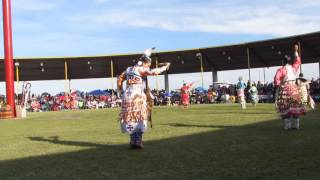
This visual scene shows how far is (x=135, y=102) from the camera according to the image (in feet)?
33.9

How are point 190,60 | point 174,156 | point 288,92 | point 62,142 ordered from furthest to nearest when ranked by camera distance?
point 190,60
point 288,92
point 62,142
point 174,156

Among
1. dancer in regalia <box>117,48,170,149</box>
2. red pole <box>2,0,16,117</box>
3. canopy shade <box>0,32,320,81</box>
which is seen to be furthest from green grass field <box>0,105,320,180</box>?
canopy shade <box>0,32,320,81</box>

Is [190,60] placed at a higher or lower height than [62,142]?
higher

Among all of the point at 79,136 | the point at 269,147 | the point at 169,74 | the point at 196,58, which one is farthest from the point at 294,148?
the point at 169,74

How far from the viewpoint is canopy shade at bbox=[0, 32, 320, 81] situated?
4138 cm

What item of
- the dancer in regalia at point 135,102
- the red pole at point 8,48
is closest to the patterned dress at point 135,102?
the dancer in regalia at point 135,102

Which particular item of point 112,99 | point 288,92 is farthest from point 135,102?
point 112,99

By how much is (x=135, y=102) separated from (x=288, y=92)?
4.41 metres

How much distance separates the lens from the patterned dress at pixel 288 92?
13.0 meters

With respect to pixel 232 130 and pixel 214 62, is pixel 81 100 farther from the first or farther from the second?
pixel 232 130

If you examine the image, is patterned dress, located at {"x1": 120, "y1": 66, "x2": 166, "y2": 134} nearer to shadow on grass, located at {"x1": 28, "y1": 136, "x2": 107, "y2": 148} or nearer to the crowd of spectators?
shadow on grass, located at {"x1": 28, "y1": 136, "x2": 107, "y2": 148}

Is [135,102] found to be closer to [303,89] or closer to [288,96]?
[288,96]

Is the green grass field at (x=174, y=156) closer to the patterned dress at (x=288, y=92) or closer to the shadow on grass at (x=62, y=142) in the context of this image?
the shadow on grass at (x=62, y=142)

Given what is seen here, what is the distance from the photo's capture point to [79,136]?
13.7m
